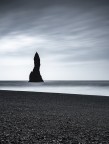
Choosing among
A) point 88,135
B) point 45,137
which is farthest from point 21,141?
point 88,135

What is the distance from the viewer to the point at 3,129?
10.3 m

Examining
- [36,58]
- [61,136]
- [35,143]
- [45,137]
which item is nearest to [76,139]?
[61,136]

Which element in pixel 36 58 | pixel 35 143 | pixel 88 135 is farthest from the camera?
pixel 36 58

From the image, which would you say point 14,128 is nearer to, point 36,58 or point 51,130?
point 51,130

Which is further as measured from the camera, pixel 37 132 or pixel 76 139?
pixel 37 132

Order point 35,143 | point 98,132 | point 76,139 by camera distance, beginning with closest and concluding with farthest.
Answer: point 35,143 → point 76,139 → point 98,132

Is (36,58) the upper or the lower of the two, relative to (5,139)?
upper

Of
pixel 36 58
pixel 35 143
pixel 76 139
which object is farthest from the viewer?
pixel 36 58

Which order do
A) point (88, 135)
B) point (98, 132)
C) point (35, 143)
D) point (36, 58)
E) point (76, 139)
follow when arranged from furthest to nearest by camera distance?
point (36, 58)
point (98, 132)
point (88, 135)
point (76, 139)
point (35, 143)

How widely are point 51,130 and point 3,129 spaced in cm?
239

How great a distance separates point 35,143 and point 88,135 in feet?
10.0

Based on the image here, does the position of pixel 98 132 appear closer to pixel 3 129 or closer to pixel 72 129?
pixel 72 129

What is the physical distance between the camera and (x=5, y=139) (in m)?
8.52

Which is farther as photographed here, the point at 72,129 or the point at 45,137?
the point at 72,129
